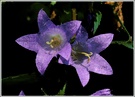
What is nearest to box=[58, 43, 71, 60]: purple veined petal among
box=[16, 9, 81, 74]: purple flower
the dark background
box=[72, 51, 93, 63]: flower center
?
box=[16, 9, 81, 74]: purple flower

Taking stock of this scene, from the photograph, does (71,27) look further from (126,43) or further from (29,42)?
(126,43)

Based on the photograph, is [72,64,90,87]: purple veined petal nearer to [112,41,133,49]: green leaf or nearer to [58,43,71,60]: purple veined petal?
[58,43,71,60]: purple veined petal

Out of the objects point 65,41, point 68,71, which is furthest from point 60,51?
point 68,71

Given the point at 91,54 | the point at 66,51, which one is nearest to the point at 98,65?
the point at 91,54

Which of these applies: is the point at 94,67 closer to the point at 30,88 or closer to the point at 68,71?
the point at 68,71

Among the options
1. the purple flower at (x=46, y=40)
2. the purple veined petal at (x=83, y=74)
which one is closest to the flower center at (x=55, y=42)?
the purple flower at (x=46, y=40)

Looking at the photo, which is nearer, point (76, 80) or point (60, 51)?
point (60, 51)
